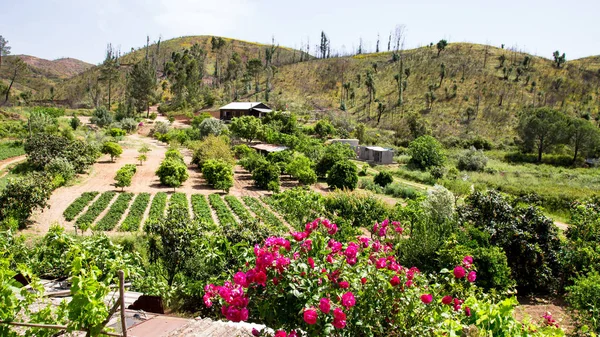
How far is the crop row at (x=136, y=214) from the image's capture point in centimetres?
1716

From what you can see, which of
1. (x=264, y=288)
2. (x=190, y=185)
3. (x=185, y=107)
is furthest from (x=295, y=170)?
(x=185, y=107)

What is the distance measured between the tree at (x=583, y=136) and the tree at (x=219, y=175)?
38.2 metres

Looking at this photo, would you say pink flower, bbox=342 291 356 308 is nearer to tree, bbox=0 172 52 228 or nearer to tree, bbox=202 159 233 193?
tree, bbox=0 172 52 228

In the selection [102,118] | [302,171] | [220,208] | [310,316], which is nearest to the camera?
[310,316]

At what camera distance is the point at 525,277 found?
12633 millimetres

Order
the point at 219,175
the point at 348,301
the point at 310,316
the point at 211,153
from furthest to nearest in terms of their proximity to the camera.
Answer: the point at 211,153 < the point at 219,175 < the point at 348,301 < the point at 310,316

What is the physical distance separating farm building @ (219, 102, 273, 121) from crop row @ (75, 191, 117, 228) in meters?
33.0

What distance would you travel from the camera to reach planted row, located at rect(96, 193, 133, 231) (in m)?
17.5

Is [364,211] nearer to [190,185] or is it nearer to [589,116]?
[190,185]

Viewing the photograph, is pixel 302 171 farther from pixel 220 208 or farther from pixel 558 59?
pixel 558 59

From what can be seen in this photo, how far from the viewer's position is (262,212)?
20.9 meters

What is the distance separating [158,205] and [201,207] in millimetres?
2293

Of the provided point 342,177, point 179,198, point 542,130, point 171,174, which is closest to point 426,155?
point 342,177

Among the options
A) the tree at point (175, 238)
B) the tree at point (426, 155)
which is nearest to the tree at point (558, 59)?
the tree at point (426, 155)
